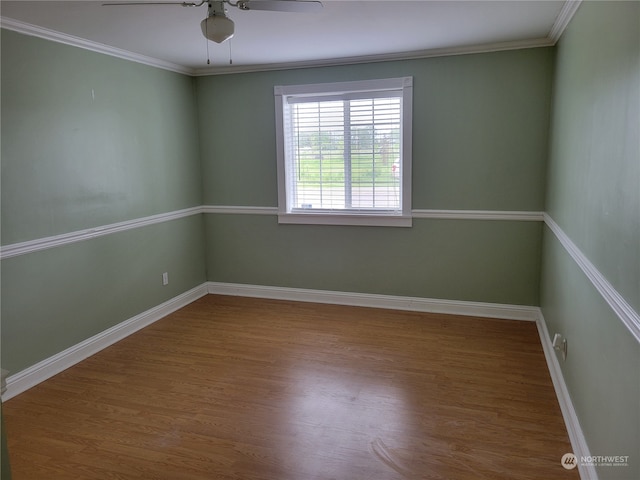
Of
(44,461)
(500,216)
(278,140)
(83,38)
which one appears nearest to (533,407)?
(500,216)

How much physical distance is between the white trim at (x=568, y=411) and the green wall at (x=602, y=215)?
7cm

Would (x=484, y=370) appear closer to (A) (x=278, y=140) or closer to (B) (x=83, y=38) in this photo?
(A) (x=278, y=140)

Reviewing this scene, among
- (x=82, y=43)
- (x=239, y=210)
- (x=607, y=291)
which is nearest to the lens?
(x=607, y=291)

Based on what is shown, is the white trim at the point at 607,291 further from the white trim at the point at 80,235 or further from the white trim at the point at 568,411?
the white trim at the point at 80,235

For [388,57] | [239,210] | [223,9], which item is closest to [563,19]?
[388,57]

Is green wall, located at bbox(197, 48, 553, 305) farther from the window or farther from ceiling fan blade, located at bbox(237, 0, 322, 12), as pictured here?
ceiling fan blade, located at bbox(237, 0, 322, 12)

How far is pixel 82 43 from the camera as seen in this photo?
10.8 feet

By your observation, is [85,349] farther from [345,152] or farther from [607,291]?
[607,291]

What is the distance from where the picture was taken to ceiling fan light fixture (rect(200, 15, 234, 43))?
2.07 meters

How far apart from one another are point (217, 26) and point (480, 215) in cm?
282

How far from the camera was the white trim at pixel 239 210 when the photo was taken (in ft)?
15.2

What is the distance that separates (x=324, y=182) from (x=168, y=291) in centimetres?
187

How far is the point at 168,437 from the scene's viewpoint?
2434 mm

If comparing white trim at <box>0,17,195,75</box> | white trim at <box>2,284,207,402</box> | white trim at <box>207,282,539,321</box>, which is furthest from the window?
white trim at <box>2,284,207,402</box>
